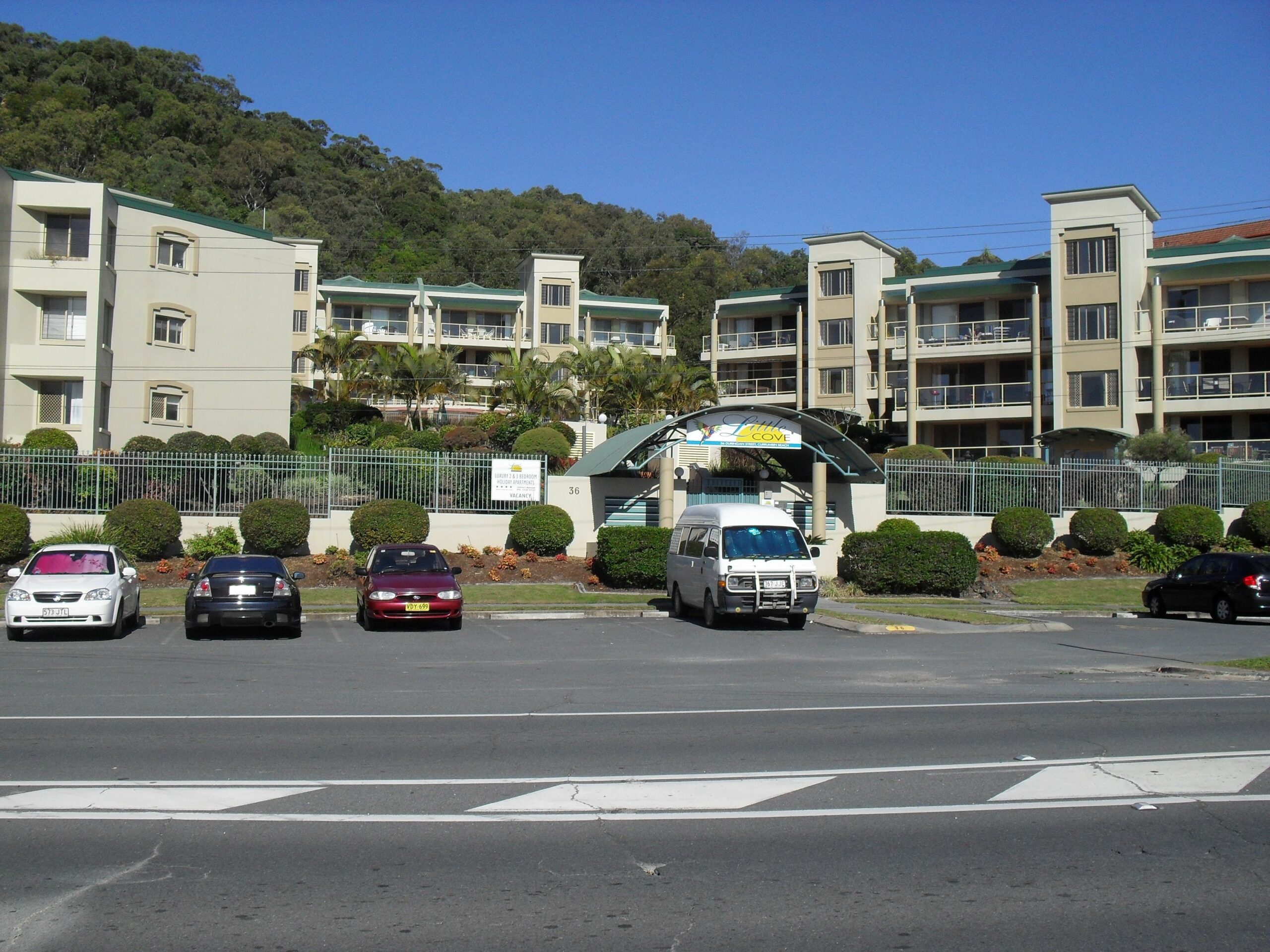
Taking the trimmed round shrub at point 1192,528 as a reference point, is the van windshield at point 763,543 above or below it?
below

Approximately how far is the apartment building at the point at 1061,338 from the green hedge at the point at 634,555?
22900 millimetres

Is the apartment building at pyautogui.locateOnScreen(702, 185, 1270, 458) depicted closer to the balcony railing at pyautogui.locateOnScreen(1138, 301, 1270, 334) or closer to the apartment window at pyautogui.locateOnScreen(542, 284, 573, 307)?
the balcony railing at pyautogui.locateOnScreen(1138, 301, 1270, 334)

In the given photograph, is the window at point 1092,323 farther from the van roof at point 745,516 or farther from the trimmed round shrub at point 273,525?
the trimmed round shrub at point 273,525

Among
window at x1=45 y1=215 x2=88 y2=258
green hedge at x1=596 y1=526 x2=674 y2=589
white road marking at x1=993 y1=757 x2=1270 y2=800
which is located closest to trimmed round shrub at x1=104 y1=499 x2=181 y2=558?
green hedge at x1=596 y1=526 x2=674 y2=589

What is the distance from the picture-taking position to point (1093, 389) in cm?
4916

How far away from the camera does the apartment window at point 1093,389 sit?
48531mm

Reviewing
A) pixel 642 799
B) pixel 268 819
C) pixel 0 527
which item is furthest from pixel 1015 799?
pixel 0 527

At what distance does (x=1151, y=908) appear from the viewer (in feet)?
18.2

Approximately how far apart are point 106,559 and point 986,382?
43.2 metres

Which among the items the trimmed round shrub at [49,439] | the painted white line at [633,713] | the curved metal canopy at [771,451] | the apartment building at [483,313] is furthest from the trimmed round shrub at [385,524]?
the apartment building at [483,313]

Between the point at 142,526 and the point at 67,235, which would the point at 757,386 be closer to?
the point at 67,235

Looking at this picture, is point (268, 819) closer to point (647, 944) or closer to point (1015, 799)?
point (647, 944)

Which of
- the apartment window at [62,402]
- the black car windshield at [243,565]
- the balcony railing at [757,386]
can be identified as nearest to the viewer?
the black car windshield at [243,565]

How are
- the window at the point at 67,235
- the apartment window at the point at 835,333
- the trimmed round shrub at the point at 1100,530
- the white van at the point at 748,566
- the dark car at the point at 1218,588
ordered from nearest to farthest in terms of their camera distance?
1. the white van at the point at 748,566
2. the dark car at the point at 1218,588
3. the trimmed round shrub at the point at 1100,530
4. the window at the point at 67,235
5. the apartment window at the point at 835,333
